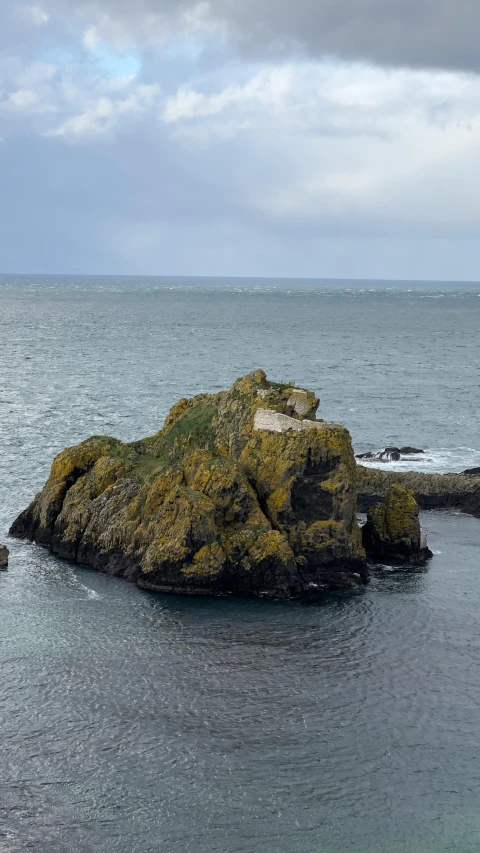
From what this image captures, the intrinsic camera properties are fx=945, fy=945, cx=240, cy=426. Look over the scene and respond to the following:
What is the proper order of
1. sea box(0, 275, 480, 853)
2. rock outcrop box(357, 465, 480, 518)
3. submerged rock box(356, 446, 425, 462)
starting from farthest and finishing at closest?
submerged rock box(356, 446, 425, 462), rock outcrop box(357, 465, 480, 518), sea box(0, 275, 480, 853)

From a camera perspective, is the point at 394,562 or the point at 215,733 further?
the point at 394,562

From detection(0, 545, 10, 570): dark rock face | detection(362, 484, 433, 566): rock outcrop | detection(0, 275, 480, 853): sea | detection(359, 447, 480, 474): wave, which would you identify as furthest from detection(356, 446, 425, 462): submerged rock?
detection(0, 545, 10, 570): dark rock face

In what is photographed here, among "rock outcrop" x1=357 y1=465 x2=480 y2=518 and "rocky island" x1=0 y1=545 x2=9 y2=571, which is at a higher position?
"rock outcrop" x1=357 y1=465 x2=480 y2=518

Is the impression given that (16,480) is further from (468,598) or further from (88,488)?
(468,598)

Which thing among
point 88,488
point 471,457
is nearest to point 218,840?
point 88,488

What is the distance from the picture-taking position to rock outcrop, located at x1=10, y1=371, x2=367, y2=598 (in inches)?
2249

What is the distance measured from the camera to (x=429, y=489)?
252 feet

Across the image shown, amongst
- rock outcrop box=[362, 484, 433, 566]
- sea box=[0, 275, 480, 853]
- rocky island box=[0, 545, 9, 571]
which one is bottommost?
sea box=[0, 275, 480, 853]

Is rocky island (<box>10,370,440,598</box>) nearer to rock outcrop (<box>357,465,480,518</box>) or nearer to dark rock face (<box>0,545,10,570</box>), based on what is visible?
dark rock face (<box>0,545,10,570</box>)

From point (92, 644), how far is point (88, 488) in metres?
16.6

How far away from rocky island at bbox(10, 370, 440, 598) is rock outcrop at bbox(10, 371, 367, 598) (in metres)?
0.07

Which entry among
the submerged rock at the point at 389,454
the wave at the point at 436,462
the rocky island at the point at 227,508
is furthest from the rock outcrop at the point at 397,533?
the submerged rock at the point at 389,454

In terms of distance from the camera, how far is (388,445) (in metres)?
98.8

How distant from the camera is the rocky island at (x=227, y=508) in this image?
57.1 metres
